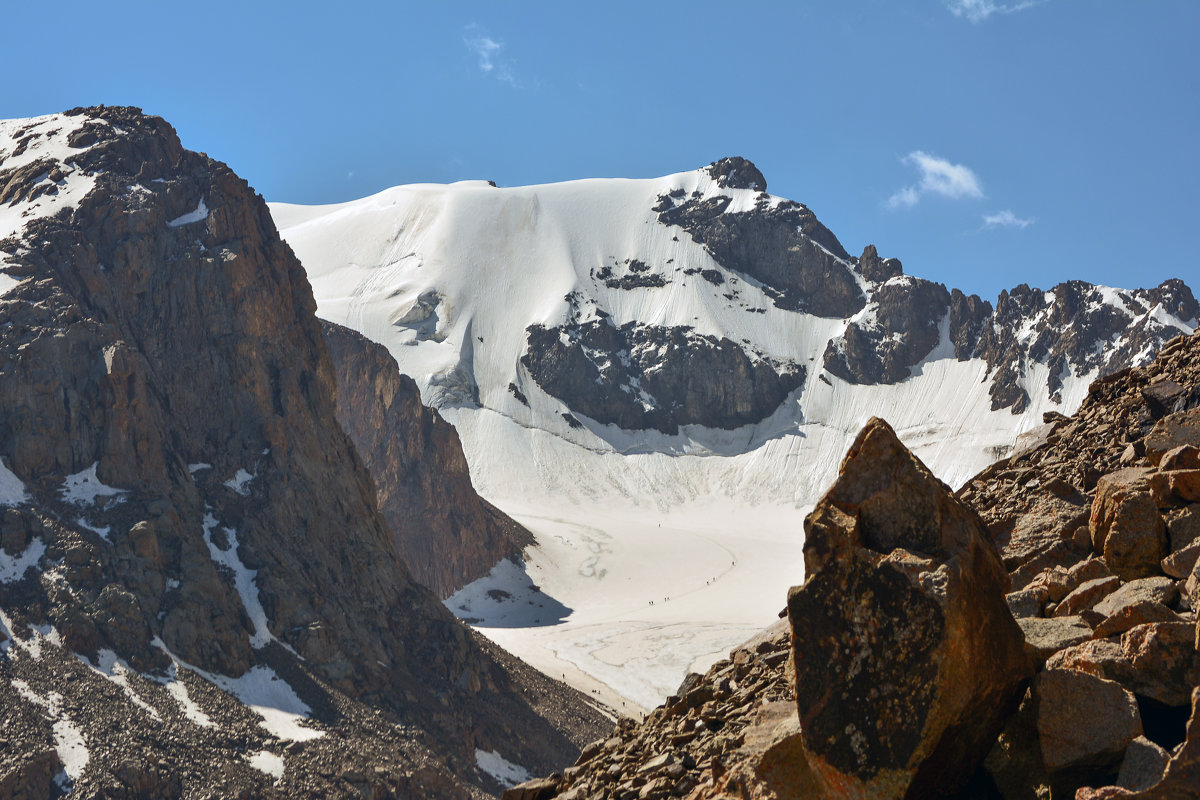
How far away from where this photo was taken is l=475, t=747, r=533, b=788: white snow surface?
63.4 meters

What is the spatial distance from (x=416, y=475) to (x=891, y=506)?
406ft

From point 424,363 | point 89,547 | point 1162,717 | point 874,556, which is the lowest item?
point 89,547

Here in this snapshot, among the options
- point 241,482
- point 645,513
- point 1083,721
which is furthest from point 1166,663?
point 645,513

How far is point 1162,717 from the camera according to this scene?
332 inches

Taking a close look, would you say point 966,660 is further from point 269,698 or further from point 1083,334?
point 1083,334

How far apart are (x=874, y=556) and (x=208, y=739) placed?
162 feet

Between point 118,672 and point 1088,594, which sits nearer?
point 1088,594

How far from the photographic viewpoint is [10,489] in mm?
62250

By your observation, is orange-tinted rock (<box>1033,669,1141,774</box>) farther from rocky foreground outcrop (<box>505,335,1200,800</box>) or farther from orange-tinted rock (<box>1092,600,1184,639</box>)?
orange-tinted rock (<box>1092,600,1184,639</box>)

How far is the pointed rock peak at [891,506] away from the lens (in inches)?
375

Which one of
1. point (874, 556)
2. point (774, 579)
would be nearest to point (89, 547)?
point (874, 556)

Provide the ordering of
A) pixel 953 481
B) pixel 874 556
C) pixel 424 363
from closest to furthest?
1. pixel 874 556
2. pixel 953 481
3. pixel 424 363

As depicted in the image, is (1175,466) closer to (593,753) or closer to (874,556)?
(874,556)

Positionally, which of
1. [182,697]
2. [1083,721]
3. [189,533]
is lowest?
[182,697]
